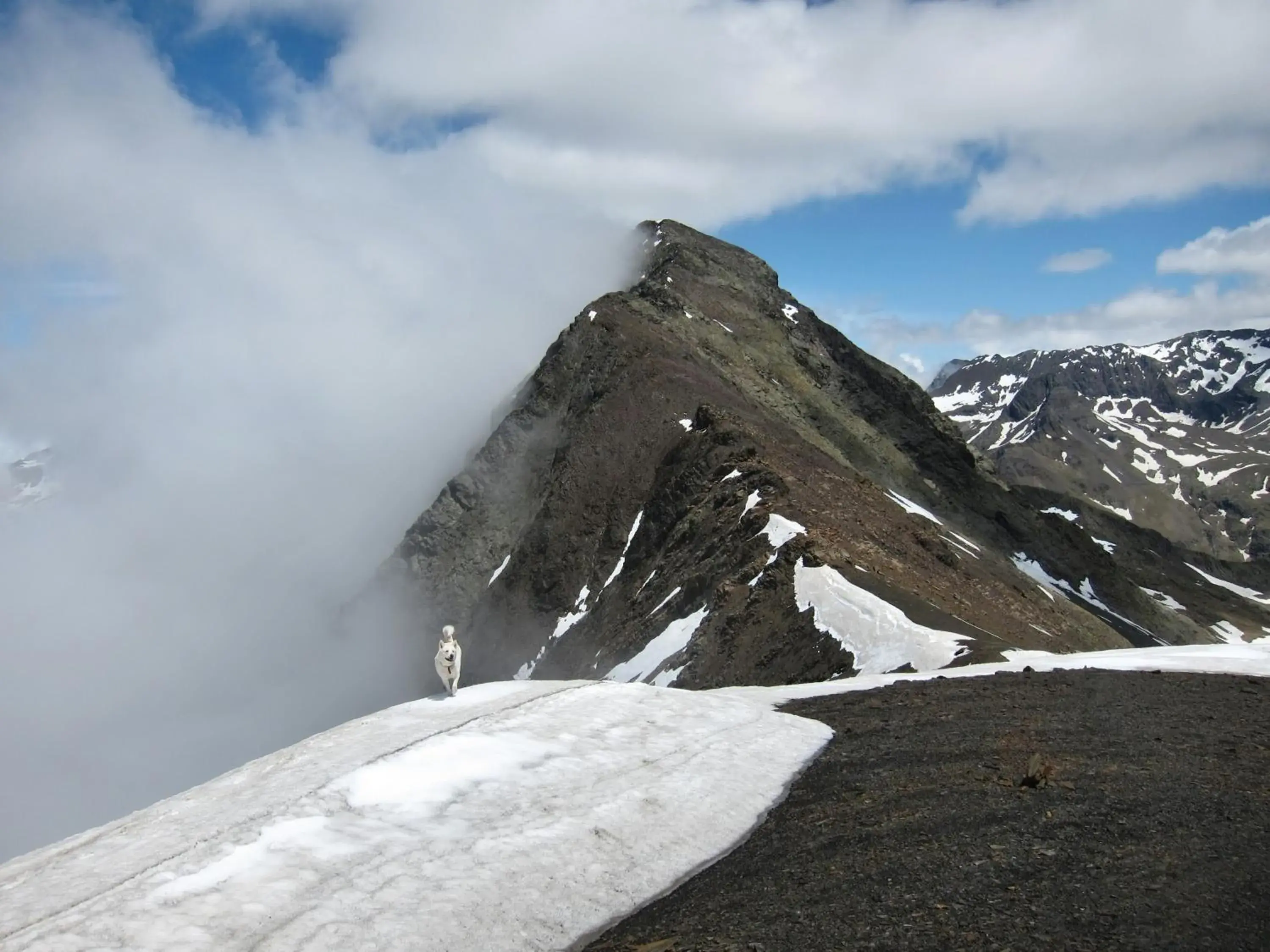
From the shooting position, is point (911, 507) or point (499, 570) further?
point (499, 570)

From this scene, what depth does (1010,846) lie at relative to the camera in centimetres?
1130

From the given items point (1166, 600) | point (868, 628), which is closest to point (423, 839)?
point (868, 628)

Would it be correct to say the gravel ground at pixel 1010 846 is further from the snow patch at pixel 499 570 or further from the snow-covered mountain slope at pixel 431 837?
the snow patch at pixel 499 570

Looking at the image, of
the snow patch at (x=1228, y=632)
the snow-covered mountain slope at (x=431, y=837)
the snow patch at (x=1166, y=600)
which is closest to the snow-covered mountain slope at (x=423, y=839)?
the snow-covered mountain slope at (x=431, y=837)

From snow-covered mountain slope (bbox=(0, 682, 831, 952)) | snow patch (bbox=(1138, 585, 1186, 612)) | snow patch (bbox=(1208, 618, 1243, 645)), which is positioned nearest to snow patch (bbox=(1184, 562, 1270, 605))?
snow patch (bbox=(1138, 585, 1186, 612))

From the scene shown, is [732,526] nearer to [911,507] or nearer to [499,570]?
[911,507]

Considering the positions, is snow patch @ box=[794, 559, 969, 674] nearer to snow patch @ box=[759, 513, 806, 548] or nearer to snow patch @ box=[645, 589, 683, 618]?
snow patch @ box=[759, 513, 806, 548]

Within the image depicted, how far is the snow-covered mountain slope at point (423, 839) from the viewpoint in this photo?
1031cm

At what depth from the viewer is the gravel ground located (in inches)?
370

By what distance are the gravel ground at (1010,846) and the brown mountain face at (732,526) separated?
13.3 m

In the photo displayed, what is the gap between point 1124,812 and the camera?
12039mm

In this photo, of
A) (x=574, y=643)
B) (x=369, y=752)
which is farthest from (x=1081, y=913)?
(x=574, y=643)

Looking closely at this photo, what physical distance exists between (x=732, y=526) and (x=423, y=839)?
1513 inches

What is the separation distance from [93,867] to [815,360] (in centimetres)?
9619
